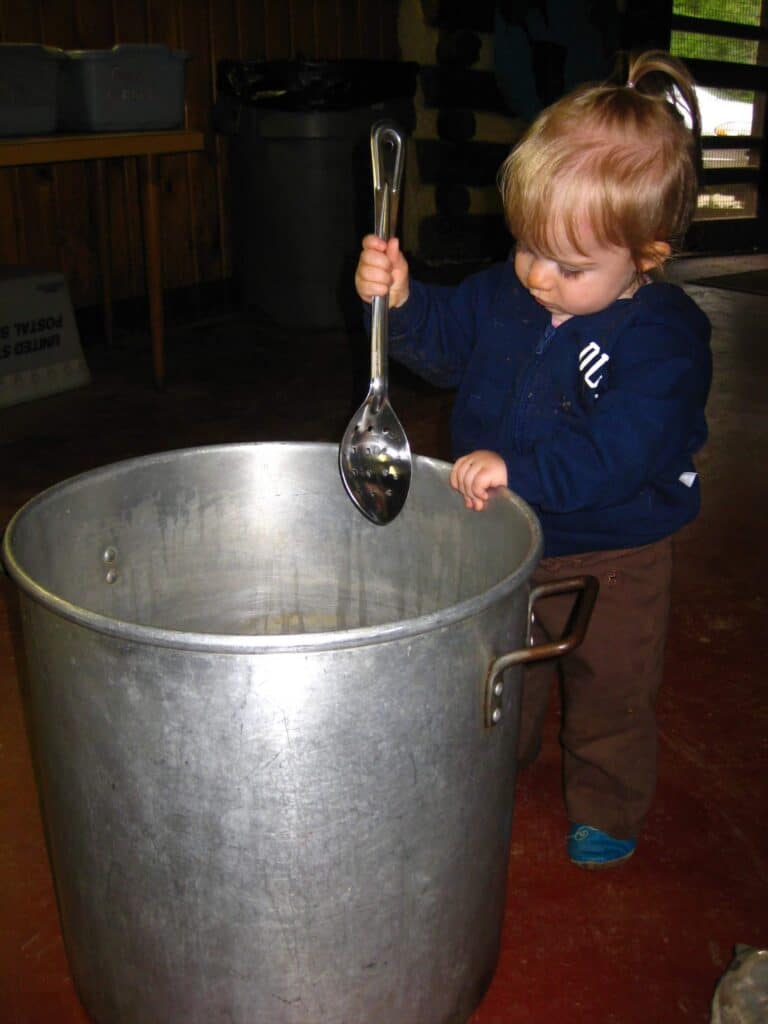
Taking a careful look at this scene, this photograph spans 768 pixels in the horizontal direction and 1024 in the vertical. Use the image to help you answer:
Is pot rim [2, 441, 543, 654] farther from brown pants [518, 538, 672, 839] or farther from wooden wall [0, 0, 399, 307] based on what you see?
wooden wall [0, 0, 399, 307]

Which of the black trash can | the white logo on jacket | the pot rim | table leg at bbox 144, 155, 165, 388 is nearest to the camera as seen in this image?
the pot rim

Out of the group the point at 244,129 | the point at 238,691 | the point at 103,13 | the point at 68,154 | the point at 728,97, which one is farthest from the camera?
the point at 728,97

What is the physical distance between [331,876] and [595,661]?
0.46m

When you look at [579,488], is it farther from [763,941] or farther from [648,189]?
[763,941]

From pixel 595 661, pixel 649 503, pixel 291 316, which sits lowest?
pixel 291 316

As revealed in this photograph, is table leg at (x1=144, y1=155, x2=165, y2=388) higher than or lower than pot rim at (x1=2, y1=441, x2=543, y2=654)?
lower

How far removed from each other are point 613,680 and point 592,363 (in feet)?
1.11

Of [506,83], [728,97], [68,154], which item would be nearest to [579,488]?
[68,154]

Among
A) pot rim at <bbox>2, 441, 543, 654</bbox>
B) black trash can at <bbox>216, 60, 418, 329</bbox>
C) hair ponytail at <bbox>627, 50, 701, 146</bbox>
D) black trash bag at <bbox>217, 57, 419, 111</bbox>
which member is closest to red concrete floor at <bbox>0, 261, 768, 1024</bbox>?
pot rim at <bbox>2, 441, 543, 654</bbox>

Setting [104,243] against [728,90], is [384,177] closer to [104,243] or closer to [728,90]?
[104,243]

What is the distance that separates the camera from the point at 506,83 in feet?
13.0

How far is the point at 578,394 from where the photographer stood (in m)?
1.00

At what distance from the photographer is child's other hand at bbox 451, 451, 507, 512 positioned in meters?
0.88

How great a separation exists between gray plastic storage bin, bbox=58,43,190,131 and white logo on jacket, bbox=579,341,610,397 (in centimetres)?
205
